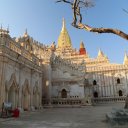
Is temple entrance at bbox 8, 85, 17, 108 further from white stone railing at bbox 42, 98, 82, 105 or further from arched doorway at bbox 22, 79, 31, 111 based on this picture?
white stone railing at bbox 42, 98, 82, 105

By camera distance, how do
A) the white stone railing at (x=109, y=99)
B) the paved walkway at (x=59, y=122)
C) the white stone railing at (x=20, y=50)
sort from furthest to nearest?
the white stone railing at (x=109, y=99)
the white stone railing at (x=20, y=50)
the paved walkway at (x=59, y=122)

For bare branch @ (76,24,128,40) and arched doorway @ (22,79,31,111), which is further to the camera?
arched doorway @ (22,79,31,111)

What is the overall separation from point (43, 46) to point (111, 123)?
32.9 meters

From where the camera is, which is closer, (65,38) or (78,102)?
(78,102)

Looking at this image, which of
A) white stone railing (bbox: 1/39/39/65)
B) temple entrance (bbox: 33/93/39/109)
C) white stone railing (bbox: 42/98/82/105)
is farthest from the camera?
white stone railing (bbox: 42/98/82/105)

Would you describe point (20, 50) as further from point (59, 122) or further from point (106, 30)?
point (106, 30)

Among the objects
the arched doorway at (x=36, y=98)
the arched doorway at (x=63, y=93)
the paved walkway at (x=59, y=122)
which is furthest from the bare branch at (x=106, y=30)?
the arched doorway at (x=63, y=93)

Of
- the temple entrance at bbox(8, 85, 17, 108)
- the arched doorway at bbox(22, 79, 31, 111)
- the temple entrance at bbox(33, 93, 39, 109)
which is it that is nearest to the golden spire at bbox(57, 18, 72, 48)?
the temple entrance at bbox(33, 93, 39, 109)

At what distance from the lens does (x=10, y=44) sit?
19.5 m

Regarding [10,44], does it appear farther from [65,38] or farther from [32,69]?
[65,38]

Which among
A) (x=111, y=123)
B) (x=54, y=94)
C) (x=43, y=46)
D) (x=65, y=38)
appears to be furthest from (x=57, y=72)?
(x=65, y=38)

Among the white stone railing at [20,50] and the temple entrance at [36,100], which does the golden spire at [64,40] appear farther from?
the temple entrance at [36,100]

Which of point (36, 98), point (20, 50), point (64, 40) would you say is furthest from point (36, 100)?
point (64, 40)

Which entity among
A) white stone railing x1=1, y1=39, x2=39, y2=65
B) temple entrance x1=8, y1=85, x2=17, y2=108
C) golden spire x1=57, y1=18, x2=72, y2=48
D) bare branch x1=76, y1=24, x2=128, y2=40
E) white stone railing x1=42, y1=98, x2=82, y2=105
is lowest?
white stone railing x1=42, y1=98, x2=82, y2=105
